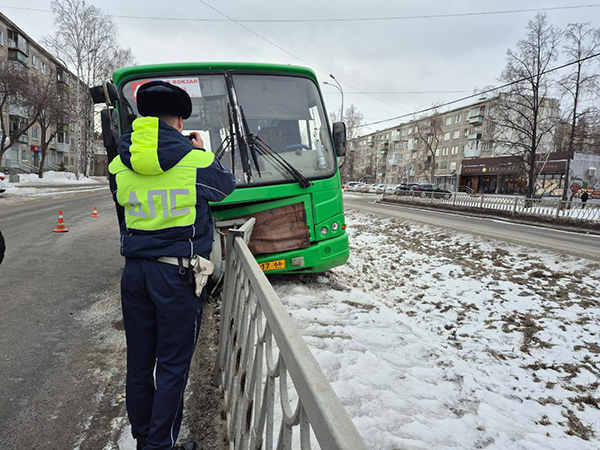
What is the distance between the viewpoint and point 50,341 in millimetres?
3754

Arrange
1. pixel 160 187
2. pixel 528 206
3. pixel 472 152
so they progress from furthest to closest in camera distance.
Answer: pixel 472 152 → pixel 528 206 → pixel 160 187

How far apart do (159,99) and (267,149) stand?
290 centimetres

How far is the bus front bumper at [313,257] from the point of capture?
192 inches

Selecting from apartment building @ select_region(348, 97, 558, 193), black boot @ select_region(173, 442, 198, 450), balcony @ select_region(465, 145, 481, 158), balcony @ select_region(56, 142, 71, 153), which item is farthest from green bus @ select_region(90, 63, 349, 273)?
balcony @ select_region(56, 142, 71, 153)

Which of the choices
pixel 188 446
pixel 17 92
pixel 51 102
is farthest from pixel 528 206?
pixel 17 92

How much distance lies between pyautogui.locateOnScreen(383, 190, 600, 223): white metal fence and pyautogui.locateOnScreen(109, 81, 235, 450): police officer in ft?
61.2

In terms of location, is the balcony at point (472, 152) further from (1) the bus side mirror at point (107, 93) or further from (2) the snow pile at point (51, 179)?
(1) the bus side mirror at point (107, 93)

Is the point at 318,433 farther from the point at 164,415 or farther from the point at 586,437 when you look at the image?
the point at 586,437

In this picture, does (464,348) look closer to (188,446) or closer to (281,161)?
(281,161)

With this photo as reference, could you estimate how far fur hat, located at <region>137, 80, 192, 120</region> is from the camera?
6.48ft

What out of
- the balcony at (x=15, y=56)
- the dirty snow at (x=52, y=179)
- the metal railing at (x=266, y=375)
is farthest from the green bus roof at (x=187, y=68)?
the balcony at (x=15, y=56)

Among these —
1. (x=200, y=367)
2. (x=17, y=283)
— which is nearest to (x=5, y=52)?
(x=17, y=283)

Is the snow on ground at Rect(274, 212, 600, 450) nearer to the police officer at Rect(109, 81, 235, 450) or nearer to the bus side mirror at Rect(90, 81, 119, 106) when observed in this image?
the police officer at Rect(109, 81, 235, 450)

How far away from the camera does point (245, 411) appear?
1.91 m
